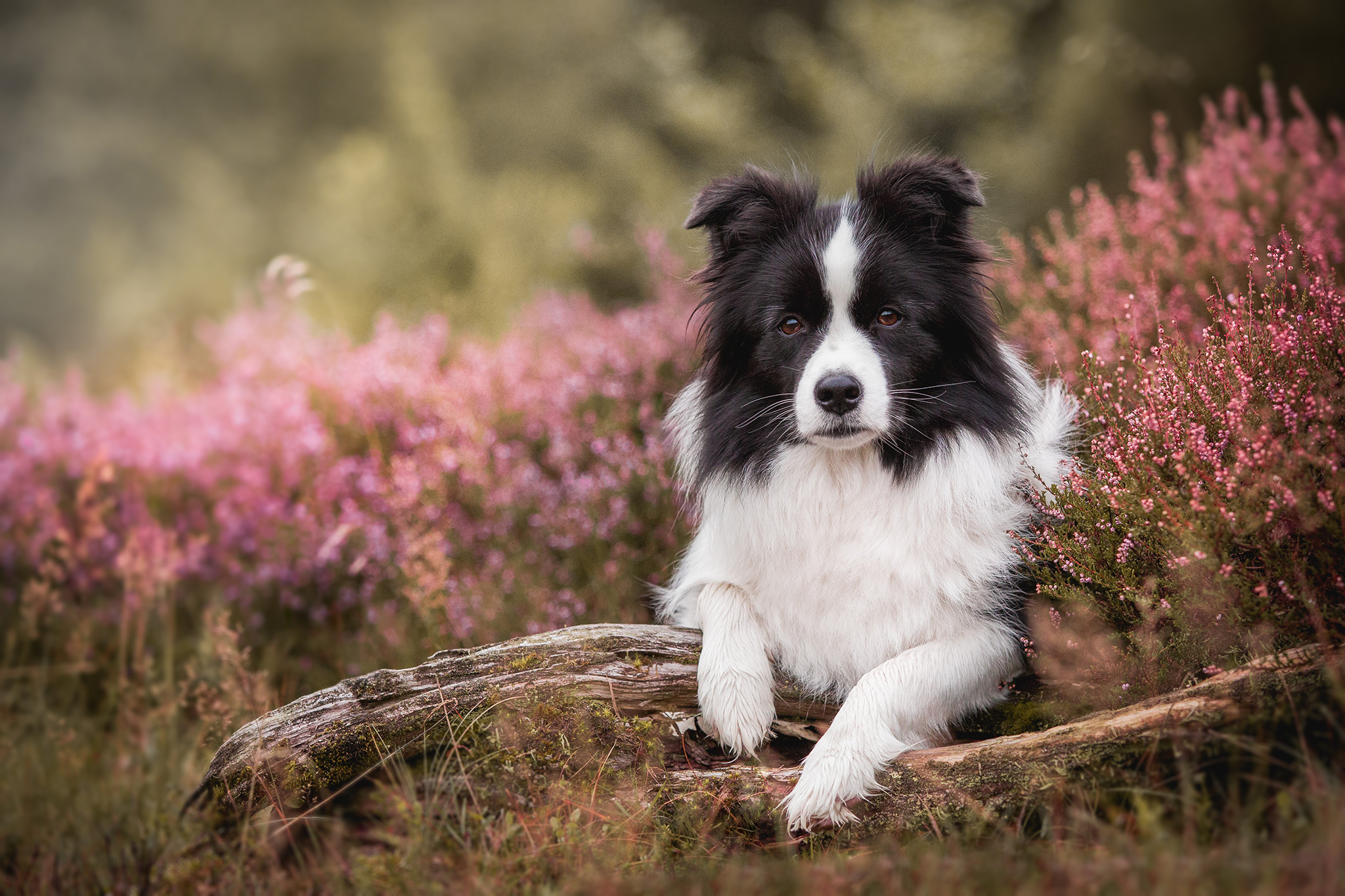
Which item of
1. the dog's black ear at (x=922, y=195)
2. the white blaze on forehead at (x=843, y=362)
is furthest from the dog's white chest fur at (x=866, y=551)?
the dog's black ear at (x=922, y=195)

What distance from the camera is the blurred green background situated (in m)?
9.42

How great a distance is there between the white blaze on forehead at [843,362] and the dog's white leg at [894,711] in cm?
69

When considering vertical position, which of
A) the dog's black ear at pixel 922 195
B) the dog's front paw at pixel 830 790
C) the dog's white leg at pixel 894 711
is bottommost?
the dog's front paw at pixel 830 790

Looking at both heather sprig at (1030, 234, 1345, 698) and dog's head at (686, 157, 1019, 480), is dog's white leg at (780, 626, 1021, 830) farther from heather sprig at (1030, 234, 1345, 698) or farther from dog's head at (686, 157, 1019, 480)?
dog's head at (686, 157, 1019, 480)

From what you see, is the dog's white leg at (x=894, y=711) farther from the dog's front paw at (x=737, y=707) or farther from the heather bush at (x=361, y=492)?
the heather bush at (x=361, y=492)

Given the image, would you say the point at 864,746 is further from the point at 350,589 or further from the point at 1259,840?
the point at 350,589

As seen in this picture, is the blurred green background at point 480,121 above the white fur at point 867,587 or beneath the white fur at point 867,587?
above

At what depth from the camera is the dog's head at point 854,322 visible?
113 inches

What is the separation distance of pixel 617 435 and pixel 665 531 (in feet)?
2.15

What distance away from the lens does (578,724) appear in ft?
9.61

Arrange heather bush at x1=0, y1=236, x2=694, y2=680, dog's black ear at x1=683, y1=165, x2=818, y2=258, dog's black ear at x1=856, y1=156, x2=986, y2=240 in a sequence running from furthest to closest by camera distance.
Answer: heather bush at x1=0, y1=236, x2=694, y2=680
dog's black ear at x1=683, y1=165, x2=818, y2=258
dog's black ear at x1=856, y1=156, x2=986, y2=240

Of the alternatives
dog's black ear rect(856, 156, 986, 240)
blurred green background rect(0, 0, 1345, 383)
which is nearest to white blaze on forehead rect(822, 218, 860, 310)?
dog's black ear rect(856, 156, 986, 240)

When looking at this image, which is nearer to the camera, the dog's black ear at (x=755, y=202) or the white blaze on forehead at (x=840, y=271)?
the white blaze on forehead at (x=840, y=271)

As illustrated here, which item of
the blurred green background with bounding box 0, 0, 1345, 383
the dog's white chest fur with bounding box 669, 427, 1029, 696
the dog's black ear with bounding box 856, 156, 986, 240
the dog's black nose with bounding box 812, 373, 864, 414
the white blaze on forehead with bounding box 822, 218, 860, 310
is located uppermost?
the blurred green background with bounding box 0, 0, 1345, 383
